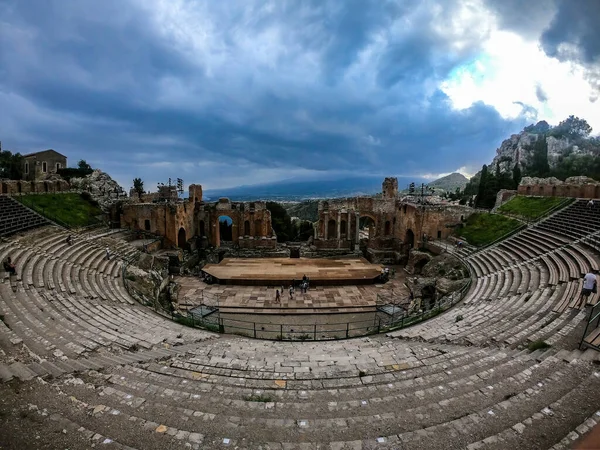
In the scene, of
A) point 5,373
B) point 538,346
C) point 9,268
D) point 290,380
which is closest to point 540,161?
point 538,346

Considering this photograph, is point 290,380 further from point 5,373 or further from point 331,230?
point 331,230

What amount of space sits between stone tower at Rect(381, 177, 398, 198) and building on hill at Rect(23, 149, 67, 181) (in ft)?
167

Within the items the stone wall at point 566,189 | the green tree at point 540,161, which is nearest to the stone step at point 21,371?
the stone wall at point 566,189

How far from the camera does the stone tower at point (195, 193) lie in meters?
40.2

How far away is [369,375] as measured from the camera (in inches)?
368

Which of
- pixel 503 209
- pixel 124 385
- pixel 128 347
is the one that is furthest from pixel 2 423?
pixel 503 209

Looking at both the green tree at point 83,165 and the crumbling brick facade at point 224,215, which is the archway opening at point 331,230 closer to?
the crumbling brick facade at point 224,215

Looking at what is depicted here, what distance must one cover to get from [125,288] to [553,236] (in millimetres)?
28452

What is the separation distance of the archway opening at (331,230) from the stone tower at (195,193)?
17.4 meters

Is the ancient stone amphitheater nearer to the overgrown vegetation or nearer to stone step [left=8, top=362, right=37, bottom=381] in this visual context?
stone step [left=8, top=362, right=37, bottom=381]

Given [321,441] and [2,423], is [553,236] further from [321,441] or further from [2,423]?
[2,423]

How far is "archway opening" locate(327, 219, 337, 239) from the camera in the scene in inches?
1527

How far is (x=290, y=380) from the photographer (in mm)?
9070

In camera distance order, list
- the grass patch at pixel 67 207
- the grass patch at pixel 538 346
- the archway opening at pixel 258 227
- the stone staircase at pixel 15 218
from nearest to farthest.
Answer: the grass patch at pixel 538 346, the stone staircase at pixel 15 218, the grass patch at pixel 67 207, the archway opening at pixel 258 227
